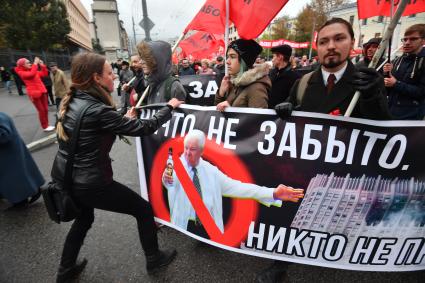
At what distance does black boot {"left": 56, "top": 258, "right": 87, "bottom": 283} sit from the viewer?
6.92ft

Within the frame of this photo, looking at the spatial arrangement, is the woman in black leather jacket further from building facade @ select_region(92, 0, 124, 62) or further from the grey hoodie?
building facade @ select_region(92, 0, 124, 62)

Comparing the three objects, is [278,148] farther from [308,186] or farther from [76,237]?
[76,237]

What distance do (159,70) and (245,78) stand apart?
2.82ft

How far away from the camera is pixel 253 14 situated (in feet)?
10.1

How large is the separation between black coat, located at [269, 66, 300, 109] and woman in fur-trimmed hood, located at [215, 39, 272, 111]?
4.22 ft

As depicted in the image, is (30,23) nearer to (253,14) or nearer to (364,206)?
(253,14)

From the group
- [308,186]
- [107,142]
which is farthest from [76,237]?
[308,186]

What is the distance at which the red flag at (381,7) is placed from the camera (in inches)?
141

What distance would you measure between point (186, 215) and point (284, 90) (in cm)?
240

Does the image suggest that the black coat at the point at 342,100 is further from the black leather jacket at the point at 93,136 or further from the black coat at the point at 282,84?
the black coat at the point at 282,84

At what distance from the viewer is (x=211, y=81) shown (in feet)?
13.0

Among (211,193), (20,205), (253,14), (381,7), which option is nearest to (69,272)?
(211,193)

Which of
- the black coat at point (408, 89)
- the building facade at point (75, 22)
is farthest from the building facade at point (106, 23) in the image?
the black coat at point (408, 89)

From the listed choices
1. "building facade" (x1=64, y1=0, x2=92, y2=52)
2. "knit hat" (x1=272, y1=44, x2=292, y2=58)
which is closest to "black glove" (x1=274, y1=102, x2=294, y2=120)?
"knit hat" (x1=272, y1=44, x2=292, y2=58)
